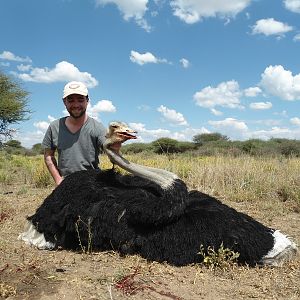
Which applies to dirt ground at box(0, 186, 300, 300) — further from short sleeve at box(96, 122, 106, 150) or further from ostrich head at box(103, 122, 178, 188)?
short sleeve at box(96, 122, 106, 150)

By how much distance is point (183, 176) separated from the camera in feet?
36.1

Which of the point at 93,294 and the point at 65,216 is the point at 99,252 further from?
the point at 93,294

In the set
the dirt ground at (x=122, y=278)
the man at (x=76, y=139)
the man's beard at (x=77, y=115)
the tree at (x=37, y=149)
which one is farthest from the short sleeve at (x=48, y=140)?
the tree at (x=37, y=149)

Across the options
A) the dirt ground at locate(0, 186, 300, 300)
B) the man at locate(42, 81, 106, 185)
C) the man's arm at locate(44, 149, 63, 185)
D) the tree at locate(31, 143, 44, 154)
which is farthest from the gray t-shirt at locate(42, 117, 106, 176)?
the tree at locate(31, 143, 44, 154)

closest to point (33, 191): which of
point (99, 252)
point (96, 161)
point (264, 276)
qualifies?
point (96, 161)

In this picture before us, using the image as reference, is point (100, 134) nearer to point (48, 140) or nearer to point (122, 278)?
point (48, 140)

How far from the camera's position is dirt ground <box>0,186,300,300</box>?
3.57 m

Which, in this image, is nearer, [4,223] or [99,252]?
[99,252]

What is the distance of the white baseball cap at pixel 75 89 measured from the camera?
556cm

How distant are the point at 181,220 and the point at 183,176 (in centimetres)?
652

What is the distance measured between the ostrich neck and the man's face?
1135mm

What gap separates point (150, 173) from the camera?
183 inches

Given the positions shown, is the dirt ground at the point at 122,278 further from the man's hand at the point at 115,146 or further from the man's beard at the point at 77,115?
the man's beard at the point at 77,115

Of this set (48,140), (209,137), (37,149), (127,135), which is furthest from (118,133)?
(37,149)
